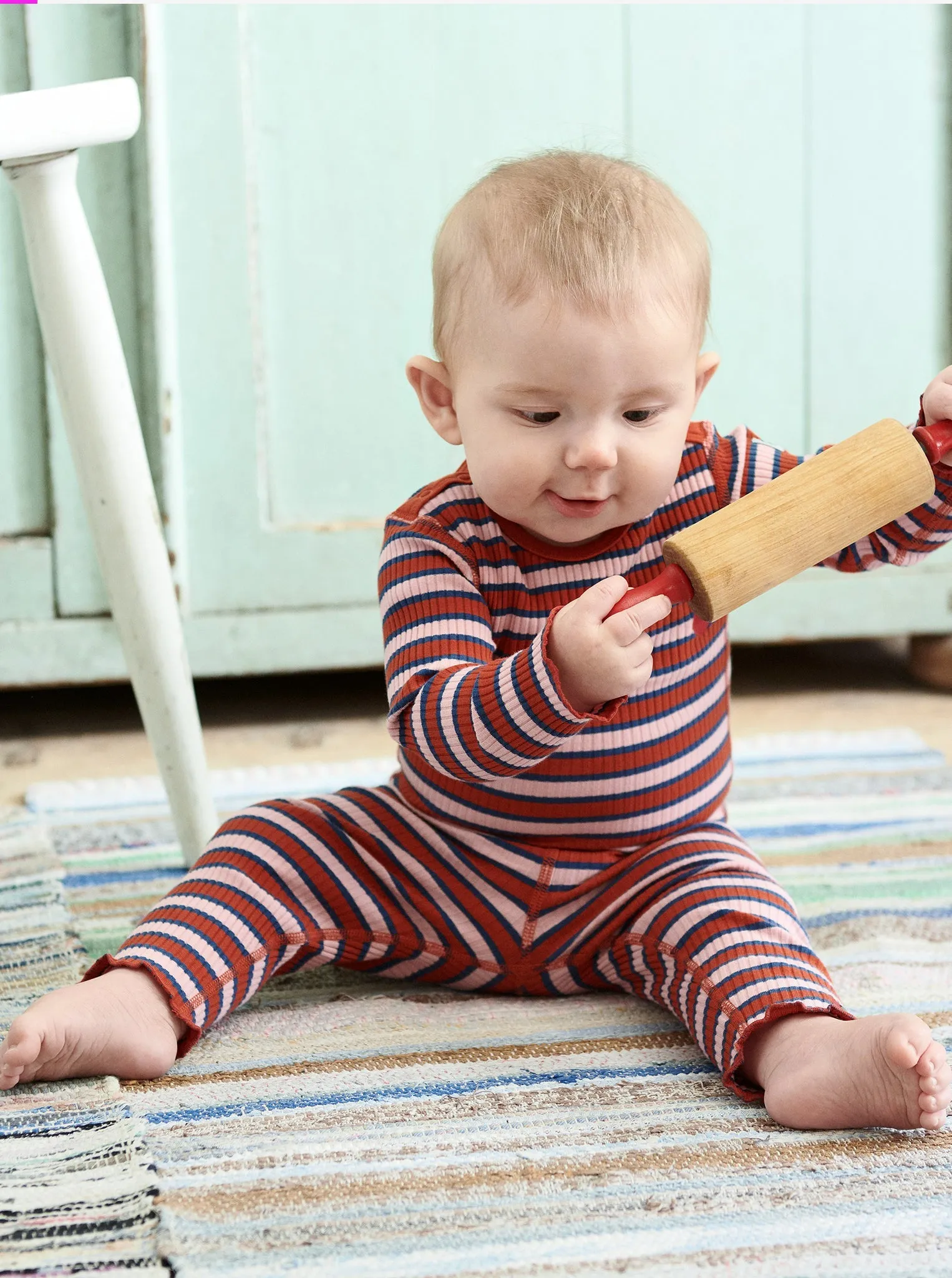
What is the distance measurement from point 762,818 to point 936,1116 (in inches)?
18.6

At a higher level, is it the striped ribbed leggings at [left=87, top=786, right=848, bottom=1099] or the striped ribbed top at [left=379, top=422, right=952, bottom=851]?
the striped ribbed top at [left=379, top=422, right=952, bottom=851]

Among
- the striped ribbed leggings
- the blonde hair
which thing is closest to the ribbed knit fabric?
the striped ribbed leggings

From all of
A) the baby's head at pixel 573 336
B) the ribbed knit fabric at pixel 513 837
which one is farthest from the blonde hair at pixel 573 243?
the ribbed knit fabric at pixel 513 837

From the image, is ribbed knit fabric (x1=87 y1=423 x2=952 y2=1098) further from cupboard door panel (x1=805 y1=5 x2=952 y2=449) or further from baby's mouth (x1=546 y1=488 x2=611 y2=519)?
cupboard door panel (x1=805 y1=5 x2=952 y2=449)

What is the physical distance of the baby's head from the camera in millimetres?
606

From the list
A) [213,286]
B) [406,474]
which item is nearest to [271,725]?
[406,474]

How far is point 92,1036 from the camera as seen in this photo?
1.90ft

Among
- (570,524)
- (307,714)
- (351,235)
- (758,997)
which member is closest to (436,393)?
(570,524)

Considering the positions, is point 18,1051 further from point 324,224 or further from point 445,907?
point 324,224

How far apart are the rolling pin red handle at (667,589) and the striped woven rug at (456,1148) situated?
0.20 metres

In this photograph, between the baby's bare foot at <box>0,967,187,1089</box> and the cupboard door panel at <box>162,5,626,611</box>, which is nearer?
the baby's bare foot at <box>0,967,187,1089</box>

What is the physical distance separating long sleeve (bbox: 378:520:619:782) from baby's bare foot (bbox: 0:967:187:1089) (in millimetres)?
160

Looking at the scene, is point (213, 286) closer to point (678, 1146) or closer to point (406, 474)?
point (406, 474)

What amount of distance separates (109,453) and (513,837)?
0.31 m
